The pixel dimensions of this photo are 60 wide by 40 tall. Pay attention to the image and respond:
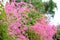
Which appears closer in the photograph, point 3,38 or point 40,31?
point 3,38

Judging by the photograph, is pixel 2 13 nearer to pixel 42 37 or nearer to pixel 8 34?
pixel 8 34

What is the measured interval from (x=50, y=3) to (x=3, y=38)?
6397mm

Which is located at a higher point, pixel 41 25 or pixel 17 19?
pixel 17 19

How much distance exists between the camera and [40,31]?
3.96 metres

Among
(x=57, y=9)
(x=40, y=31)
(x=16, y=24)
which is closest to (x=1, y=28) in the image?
(x=16, y=24)

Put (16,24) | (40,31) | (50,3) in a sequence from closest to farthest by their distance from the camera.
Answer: (16,24) < (40,31) < (50,3)

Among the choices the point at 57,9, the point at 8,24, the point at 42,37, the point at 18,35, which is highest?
the point at 8,24

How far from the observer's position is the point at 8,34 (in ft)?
8.58

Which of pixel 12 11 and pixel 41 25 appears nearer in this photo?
pixel 12 11

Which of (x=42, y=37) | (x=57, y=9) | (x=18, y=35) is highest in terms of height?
(x=18, y=35)

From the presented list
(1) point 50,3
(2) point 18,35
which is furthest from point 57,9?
(2) point 18,35

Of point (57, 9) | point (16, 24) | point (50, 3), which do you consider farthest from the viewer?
point (57, 9)

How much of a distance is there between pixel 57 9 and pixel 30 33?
5803 mm

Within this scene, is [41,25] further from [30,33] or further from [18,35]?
[18,35]
